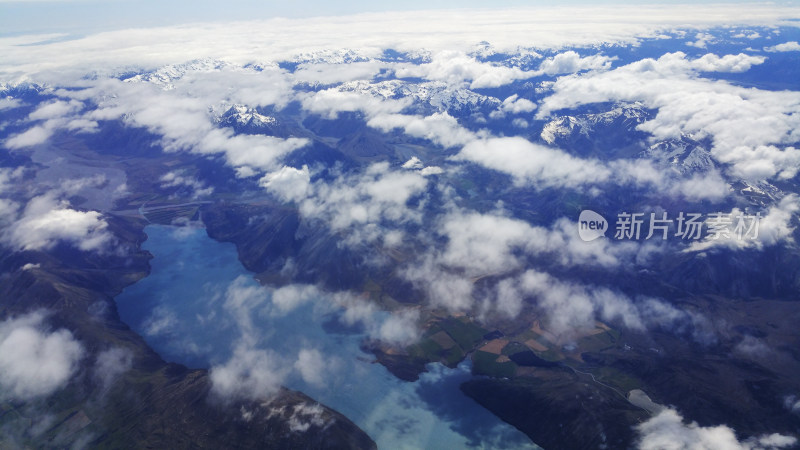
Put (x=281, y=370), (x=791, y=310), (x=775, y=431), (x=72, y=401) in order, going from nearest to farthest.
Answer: (x=775, y=431) → (x=72, y=401) → (x=281, y=370) → (x=791, y=310)

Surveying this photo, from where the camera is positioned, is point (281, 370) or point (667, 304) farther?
point (667, 304)

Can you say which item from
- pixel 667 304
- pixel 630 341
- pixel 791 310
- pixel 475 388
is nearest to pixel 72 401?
pixel 475 388

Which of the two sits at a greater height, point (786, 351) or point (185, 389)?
point (185, 389)

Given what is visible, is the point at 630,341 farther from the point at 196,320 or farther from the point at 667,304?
the point at 196,320

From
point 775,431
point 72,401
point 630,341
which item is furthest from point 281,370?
point 775,431

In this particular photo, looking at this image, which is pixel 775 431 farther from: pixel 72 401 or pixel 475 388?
pixel 72 401

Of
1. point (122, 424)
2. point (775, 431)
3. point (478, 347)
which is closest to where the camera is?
point (775, 431)
